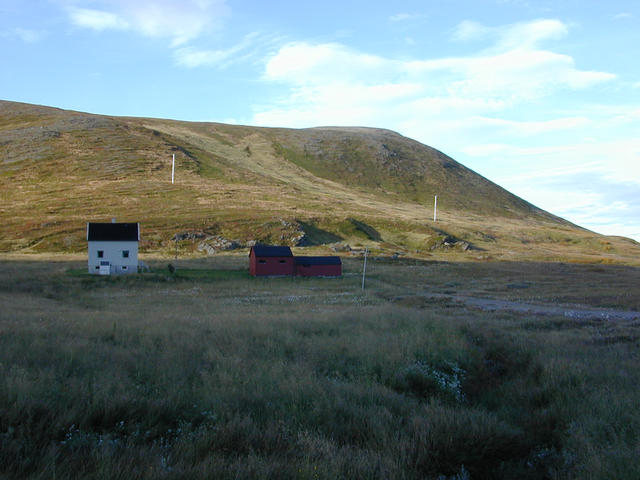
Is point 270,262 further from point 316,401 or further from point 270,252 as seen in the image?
point 316,401

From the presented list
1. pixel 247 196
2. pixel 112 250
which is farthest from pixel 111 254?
pixel 247 196

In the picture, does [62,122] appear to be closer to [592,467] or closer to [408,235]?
[408,235]

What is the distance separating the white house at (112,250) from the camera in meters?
46.0

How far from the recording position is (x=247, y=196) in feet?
362

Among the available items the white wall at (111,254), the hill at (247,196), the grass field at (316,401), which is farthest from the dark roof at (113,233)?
the grass field at (316,401)

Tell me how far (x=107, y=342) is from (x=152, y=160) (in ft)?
424

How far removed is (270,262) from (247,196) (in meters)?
63.8

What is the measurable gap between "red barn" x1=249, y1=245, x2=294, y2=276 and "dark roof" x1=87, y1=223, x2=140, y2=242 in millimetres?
11037

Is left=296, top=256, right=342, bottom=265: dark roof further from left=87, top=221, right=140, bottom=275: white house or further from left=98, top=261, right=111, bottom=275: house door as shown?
left=98, top=261, right=111, bottom=275: house door

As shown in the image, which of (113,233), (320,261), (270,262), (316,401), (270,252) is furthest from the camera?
(320,261)

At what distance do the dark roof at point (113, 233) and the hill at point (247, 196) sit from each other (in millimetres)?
23566

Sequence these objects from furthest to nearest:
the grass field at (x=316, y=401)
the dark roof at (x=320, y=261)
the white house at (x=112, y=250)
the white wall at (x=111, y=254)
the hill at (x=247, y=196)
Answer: the hill at (x=247, y=196)
the dark roof at (x=320, y=261)
the white wall at (x=111, y=254)
the white house at (x=112, y=250)
the grass field at (x=316, y=401)

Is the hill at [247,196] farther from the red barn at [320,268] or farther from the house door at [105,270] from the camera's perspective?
the house door at [105,270]

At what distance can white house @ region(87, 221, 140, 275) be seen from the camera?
1811 inches
